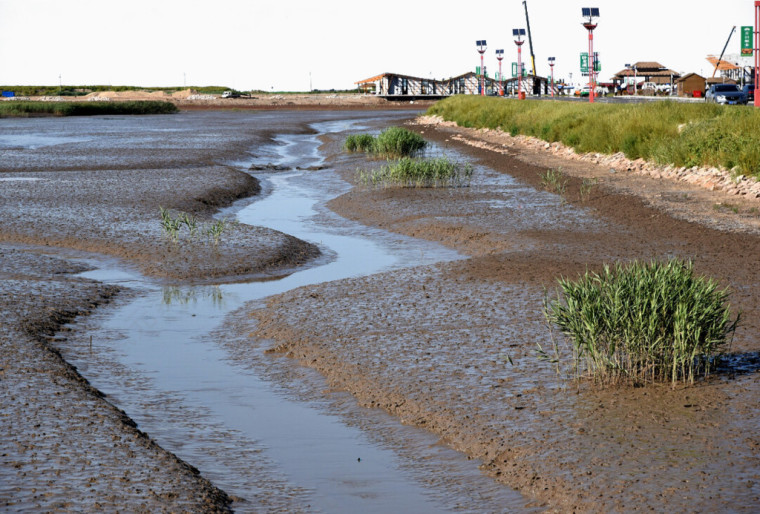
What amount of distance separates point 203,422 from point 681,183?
49.5ft

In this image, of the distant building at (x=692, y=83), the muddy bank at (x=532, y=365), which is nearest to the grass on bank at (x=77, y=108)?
the distant building at (x=692, y=83)

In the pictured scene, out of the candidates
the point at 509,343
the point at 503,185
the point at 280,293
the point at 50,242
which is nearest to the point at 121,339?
the point at 280,293

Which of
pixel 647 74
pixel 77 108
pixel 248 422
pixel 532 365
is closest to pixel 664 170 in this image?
pixel 532 365

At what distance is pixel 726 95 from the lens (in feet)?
155

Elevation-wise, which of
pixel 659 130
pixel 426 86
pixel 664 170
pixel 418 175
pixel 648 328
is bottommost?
pixel 648 328

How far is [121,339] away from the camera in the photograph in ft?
29.9

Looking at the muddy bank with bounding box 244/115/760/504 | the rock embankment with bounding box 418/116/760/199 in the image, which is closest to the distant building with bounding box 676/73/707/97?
the rock embankment with bounding box 418/116/760/199

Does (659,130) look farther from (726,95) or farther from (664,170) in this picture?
(726,95)

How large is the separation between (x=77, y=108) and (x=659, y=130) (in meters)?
73.1

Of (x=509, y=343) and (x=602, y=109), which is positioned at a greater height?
(x=602, y=109)

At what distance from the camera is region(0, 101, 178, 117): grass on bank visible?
261 feet

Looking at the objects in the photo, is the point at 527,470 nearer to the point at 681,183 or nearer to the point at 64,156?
the point at 681,183

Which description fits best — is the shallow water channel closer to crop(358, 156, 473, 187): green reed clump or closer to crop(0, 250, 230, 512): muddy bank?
crop(0, 250, 230, 512): muddy bank

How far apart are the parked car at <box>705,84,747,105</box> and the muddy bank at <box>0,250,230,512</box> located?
142ft
